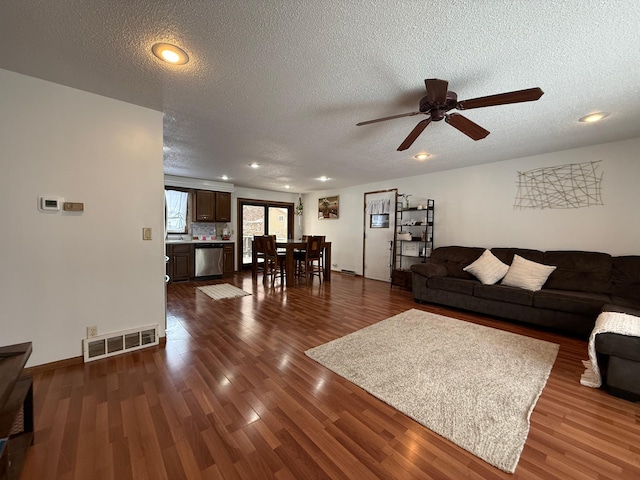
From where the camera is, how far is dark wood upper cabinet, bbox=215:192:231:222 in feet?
19.9

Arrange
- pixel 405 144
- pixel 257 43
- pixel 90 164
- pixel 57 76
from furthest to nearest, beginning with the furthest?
pixel 405 144
pixel 90 164
pixel 57 76
pixel 257 43

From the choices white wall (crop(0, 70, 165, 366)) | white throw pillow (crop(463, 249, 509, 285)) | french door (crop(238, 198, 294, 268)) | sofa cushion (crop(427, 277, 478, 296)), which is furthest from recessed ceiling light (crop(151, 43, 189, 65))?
french door (crop(238, 198, 294, 268))

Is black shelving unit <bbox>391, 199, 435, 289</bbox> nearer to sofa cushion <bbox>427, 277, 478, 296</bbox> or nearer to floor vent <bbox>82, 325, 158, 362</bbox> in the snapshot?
sofa cushion <bbox>427, 277, 478, 296</bbox>

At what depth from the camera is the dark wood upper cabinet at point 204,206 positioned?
5.80 m

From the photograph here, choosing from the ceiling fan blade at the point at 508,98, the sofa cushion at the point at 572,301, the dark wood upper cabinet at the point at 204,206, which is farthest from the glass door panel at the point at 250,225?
the sofa cushion at the point at 572,301

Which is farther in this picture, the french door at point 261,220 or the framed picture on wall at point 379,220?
the french door at point 261,220

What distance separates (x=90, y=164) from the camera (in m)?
2.15

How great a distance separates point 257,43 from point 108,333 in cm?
270

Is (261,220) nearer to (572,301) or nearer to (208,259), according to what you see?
(208,259)

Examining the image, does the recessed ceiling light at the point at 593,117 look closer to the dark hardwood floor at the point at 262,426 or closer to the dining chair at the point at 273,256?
the dark hardwood floor at the point at 262,426

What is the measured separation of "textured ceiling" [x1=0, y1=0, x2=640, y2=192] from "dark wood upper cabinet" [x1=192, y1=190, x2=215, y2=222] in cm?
317

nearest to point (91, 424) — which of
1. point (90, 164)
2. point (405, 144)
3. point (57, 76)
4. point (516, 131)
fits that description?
point (90, 164)

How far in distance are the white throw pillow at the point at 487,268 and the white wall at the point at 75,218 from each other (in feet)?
13.6

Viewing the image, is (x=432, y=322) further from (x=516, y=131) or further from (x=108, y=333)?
(x=108, y=333)
